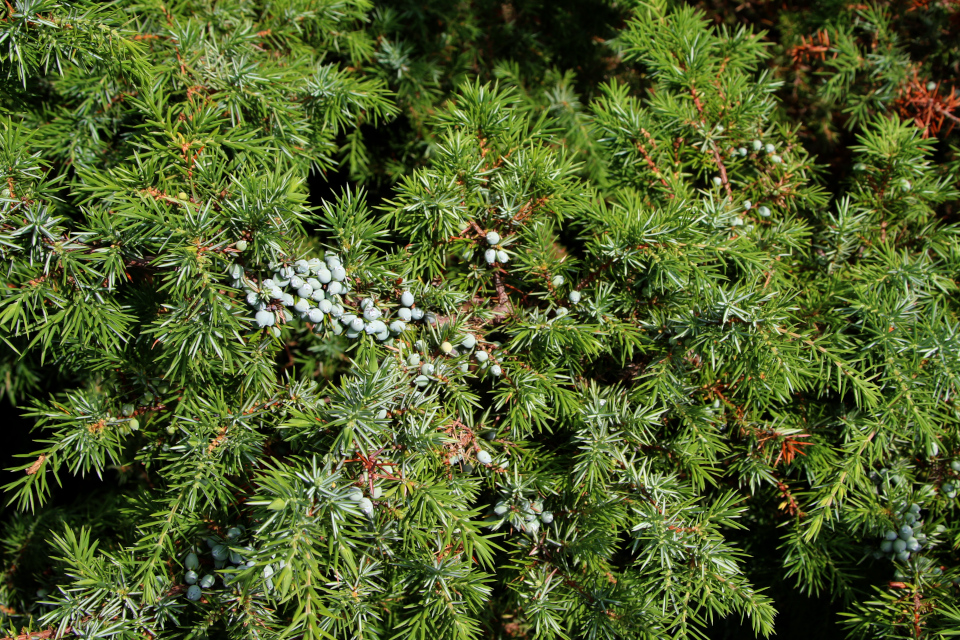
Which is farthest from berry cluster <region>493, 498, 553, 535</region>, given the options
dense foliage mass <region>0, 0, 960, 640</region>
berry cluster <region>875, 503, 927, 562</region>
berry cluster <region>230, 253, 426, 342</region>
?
berry cluster <region>875, 503, 927, 562</region>

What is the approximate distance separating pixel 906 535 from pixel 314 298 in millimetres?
813

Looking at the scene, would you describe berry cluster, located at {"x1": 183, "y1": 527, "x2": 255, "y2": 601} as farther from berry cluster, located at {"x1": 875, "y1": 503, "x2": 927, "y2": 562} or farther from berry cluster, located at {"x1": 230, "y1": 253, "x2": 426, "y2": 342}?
berry cluster, located at {"x1": 875, "y1": 503, "x2": 927, "y2": 562}

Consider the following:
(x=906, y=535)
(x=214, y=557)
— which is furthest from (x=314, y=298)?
(x=906, y=535)

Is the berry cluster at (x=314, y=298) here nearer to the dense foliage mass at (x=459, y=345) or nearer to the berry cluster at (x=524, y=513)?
the dense foliage mass at (x=459, y=345)

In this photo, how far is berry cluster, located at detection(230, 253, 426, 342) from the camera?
63cm

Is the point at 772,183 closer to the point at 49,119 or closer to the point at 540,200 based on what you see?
the point at 540,200

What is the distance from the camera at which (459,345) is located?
73cm

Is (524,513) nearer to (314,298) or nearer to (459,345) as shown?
(459,345)

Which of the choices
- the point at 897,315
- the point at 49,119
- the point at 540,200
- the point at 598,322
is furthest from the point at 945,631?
the point at 49,119

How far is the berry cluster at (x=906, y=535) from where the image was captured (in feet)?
2.55

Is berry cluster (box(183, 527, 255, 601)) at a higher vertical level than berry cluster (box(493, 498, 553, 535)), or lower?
lower

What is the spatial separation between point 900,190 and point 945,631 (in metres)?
0.59

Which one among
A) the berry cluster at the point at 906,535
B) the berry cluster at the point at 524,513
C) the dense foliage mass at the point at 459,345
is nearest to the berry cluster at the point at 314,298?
the dense foliage mass at the point at 459,345

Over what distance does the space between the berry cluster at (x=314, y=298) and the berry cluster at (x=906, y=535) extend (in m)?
0.71
